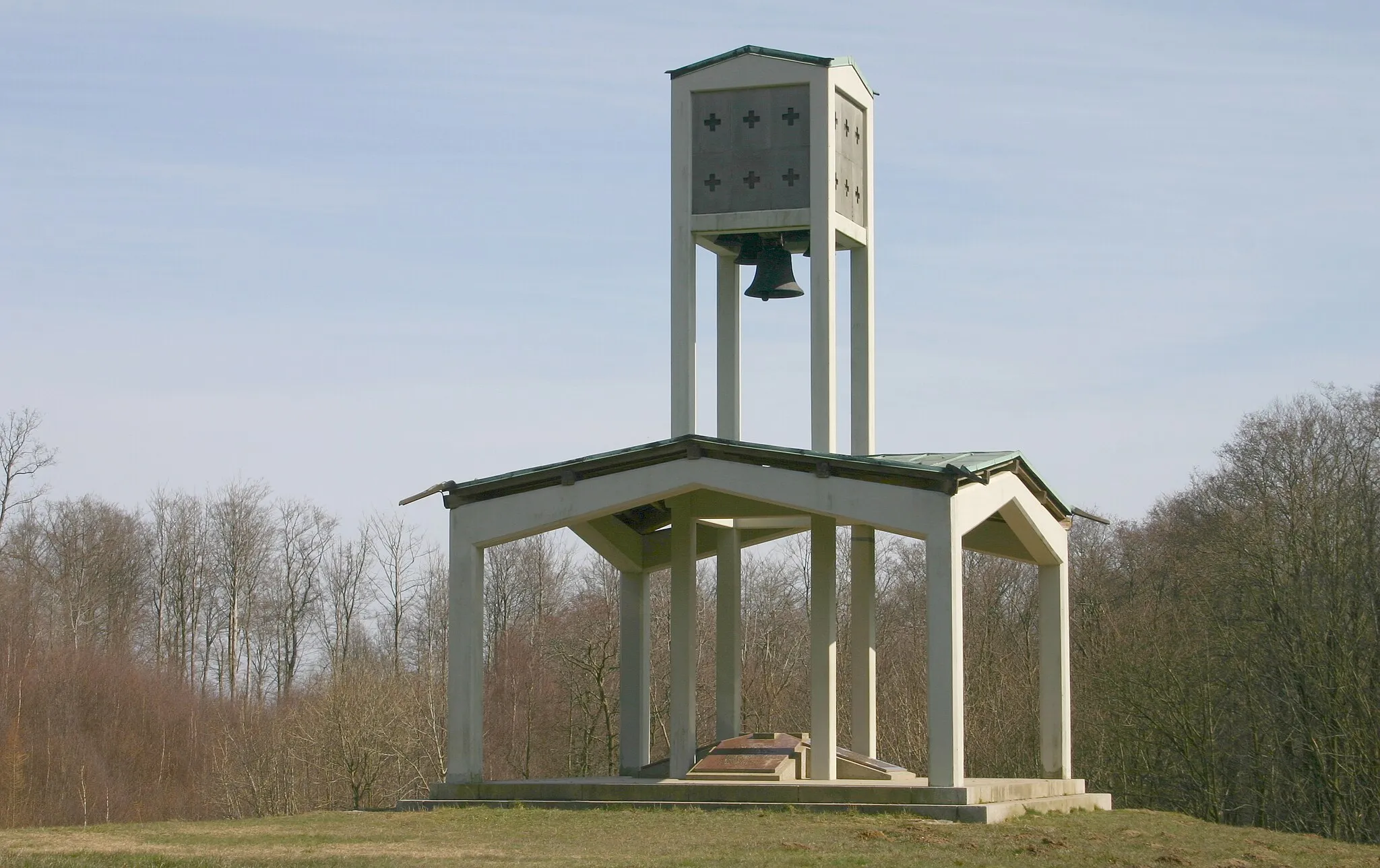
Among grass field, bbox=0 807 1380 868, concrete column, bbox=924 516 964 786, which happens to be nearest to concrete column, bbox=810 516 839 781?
concrete column, bbox=924 516 964 786

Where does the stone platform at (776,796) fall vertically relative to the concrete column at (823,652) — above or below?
below

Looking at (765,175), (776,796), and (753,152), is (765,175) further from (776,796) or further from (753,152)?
(776,796)

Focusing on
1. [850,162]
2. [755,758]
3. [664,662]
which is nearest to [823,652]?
[755,758]

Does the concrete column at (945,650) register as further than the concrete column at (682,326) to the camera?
No

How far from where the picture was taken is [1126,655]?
136ft

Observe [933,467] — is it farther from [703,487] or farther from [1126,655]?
[1126,655]

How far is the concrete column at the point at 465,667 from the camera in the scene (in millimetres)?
22234

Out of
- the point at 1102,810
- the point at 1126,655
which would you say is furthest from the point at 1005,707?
the point at 1102,810

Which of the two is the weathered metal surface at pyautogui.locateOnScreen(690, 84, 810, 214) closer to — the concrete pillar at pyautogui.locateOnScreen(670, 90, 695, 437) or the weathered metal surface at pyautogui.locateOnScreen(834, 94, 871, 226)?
the concrete pillar at pyautogui.locateOnScreen(670, 90, 695, 437)

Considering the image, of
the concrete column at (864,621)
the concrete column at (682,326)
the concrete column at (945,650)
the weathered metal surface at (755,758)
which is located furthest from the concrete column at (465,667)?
the concrete column at (945,650)

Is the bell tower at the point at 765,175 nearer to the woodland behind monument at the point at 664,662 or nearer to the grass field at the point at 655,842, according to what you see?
the grass field at the point at 655,842

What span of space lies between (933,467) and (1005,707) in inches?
1035

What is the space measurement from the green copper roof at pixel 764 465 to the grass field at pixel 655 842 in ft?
13.9

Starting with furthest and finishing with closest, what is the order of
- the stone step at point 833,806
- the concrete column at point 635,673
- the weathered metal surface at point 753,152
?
the concrete column at point 635,673
the weathered metal surface at point 753,152
the stone step at point 833,806
